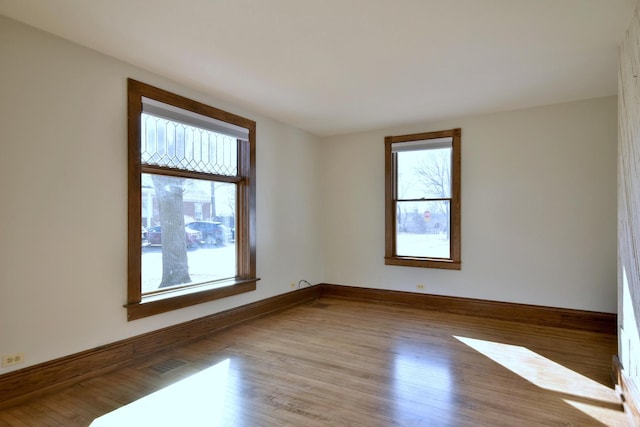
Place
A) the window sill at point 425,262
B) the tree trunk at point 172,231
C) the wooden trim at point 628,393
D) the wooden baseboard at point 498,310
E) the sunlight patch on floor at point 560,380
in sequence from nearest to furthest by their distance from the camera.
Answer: the wooden trim at point 628,393 < the sunlight patch on floor at point 560,380 < the tree trunk at point 172,231 < the wooden baseboard at point 498,310 < the window sill at point 425,262

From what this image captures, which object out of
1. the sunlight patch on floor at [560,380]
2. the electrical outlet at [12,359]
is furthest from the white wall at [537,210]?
the electrical outlet at [12,359]

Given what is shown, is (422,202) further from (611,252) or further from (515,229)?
(611,252)

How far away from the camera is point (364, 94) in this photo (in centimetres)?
409

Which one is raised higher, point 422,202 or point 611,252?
point 422,202

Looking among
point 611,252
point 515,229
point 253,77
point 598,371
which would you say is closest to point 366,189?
point 515,229

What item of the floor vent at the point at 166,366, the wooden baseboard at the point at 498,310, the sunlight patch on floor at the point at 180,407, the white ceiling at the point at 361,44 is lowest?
the floor vent at the point at 166,366

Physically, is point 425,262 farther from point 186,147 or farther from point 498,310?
point 186,147

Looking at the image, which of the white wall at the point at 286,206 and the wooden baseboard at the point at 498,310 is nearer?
the white wall at the point at 286,206

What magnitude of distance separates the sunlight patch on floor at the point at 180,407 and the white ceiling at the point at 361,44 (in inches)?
108

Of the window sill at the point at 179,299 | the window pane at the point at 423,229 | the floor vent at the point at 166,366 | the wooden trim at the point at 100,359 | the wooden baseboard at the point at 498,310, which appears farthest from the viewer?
the window pane at the point at 423,229

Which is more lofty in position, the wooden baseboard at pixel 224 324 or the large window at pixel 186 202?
the large window at pixel 186 202

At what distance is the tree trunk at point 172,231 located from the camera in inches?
147

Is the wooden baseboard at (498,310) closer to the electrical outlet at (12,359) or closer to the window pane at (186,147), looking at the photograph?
the window pane at (186,147)

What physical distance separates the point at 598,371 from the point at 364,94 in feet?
11.4
